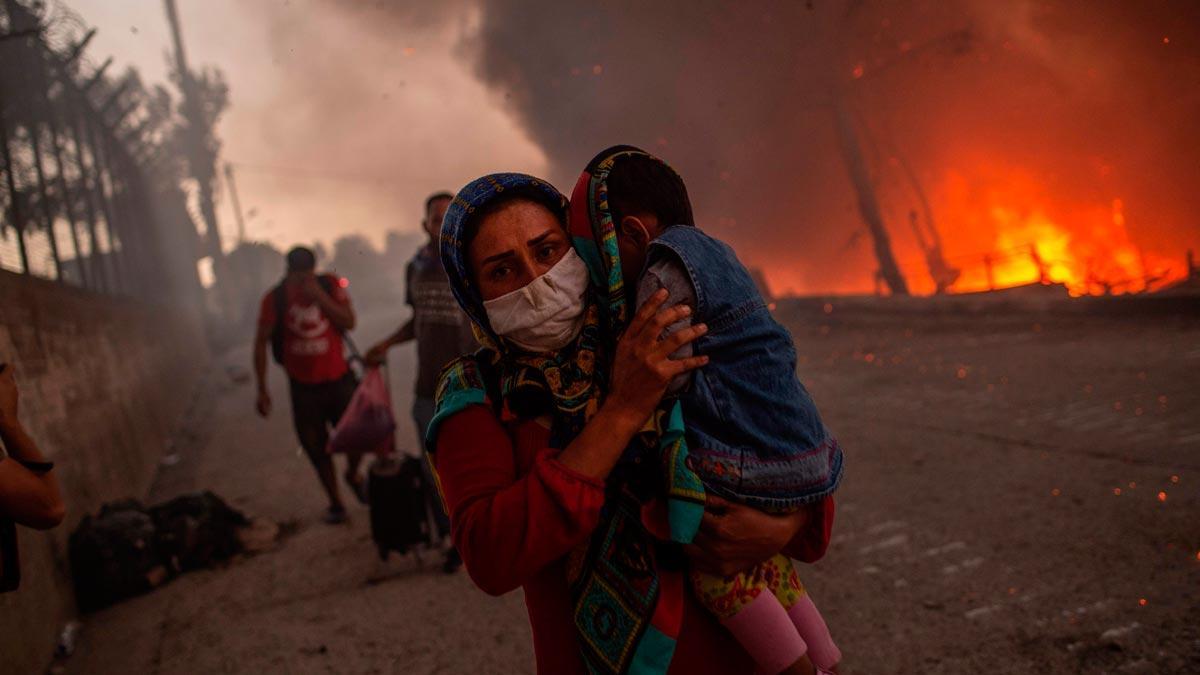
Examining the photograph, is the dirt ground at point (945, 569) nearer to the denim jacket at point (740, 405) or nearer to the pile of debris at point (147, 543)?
the pile of debris at point (147, 543)

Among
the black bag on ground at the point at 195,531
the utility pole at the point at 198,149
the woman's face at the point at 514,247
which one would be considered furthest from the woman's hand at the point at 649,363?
the utility pole at the point at 198,149

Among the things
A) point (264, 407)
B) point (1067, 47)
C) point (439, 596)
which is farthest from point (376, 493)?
point (1067, 47)

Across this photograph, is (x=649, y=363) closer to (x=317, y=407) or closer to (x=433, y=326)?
(x=433, y=326)

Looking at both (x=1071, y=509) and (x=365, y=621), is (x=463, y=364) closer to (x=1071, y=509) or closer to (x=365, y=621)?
(x=365, y=621)

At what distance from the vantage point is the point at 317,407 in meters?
5.09

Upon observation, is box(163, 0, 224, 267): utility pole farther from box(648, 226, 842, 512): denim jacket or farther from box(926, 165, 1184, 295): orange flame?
box(648, 226, 842, 512): denim jacket

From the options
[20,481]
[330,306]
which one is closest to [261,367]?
[330,306]

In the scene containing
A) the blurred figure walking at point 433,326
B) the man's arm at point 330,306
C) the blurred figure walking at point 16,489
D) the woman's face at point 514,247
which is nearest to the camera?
the woman's face at point 514,247

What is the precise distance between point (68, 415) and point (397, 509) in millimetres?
2946

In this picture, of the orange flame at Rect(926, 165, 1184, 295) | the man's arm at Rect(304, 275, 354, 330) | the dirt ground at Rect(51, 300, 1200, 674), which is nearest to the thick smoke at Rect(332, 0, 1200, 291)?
the orange flame at Rect(926, 165, 1184, 295)

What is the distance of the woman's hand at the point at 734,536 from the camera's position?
113cm

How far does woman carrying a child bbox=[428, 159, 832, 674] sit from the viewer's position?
106 cm

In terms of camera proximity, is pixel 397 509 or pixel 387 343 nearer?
pixel 397 509

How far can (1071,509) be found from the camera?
3.41 metres
